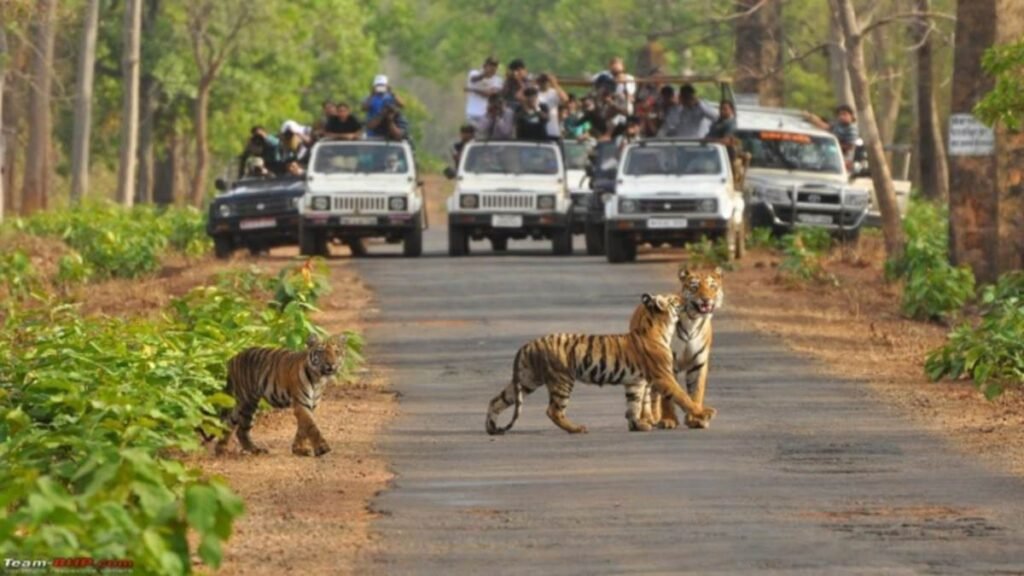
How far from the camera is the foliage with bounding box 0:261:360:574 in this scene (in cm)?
1056

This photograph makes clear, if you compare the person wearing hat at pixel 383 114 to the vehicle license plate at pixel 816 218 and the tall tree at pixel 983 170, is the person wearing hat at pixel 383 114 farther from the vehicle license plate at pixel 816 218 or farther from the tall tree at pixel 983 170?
the tall tree at pixel 983 170

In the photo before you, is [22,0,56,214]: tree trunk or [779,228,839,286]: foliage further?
[22,0,56,214]: tree trunk

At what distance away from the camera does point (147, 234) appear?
4359cm

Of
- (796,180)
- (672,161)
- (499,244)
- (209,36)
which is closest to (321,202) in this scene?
(499,244)

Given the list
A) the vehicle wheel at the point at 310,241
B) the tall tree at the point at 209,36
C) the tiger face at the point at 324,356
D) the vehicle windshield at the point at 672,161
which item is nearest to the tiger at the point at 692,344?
the tiger face at the point at 324,356

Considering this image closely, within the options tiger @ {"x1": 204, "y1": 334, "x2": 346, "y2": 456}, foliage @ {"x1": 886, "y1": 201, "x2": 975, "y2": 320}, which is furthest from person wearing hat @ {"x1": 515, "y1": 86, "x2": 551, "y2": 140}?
tiger @ {"x1": 204, "y1": 334, "x2": 346, "y2": 456}

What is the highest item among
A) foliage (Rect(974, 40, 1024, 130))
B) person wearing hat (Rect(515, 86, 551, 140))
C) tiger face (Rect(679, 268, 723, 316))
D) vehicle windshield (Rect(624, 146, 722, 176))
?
foliage (Rect(974, 40, 1024, 130))

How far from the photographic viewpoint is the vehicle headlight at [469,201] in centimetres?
4025

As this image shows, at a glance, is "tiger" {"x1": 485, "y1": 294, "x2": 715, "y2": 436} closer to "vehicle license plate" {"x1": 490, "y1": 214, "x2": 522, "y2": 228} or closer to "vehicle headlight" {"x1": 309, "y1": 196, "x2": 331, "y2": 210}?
"vehicle headlight" {"x1": 309, "y1": 196, "x2": 331, "y2": 210}

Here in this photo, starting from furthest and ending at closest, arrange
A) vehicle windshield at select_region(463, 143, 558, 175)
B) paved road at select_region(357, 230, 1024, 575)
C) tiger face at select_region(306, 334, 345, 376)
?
1. vehicle windshield at select_region(463, 143, 558, 175)
2. tiger face at select_region(306, 334, 345, 376)
3. paved road at select_region(357, 230, 1024, 575)

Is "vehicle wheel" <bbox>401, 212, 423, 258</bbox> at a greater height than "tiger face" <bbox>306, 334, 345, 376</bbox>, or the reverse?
"tiger face" <bbox>306, 334, 345, 376</bbox>

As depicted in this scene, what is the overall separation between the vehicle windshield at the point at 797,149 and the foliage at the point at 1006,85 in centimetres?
2146

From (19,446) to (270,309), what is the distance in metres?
8.00

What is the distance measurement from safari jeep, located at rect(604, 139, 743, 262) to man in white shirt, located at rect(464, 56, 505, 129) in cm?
482
